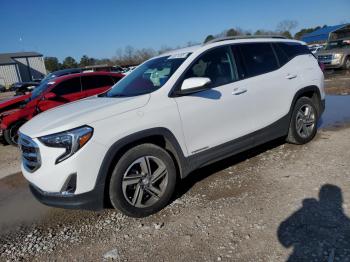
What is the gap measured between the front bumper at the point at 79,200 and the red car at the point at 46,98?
5.46 metres

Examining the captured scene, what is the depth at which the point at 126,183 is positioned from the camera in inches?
139

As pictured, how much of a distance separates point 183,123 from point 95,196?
1.28 metres

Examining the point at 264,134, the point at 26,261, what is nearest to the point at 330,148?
the point at 264,134

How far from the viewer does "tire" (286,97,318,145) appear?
532cm

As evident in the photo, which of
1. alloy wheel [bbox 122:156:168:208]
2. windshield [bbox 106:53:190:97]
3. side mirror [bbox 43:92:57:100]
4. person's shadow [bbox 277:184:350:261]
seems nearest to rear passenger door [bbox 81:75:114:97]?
side mirror [bbox 43:92:57:100]

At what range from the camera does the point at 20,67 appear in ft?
221

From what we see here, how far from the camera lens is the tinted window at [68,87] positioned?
340 inches

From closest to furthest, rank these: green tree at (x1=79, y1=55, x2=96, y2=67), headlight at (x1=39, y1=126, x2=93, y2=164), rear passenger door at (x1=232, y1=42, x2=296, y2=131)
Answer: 1. headlight at (x1=39, y1=126, x2=93, y2=164)
2. rear passenger door at (x1=232, y1=42, x2=296, y2=131)
3. green tree at (x1=79, y1=55, x2=96, y2=67)

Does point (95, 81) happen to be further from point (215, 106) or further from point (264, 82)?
point (215, 106)

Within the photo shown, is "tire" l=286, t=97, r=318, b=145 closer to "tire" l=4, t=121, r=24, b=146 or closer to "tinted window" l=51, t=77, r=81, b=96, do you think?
"tinted window" l=51, t=77, r=81, b=96

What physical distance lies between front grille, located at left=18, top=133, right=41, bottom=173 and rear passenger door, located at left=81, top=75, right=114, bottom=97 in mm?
5323

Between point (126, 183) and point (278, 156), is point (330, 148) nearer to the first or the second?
point (278, 156)

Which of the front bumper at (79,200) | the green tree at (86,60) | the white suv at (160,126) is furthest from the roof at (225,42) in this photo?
the green tree at (86,60)

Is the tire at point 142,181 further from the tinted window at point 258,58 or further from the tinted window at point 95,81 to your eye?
the tinted window at point 95,81
